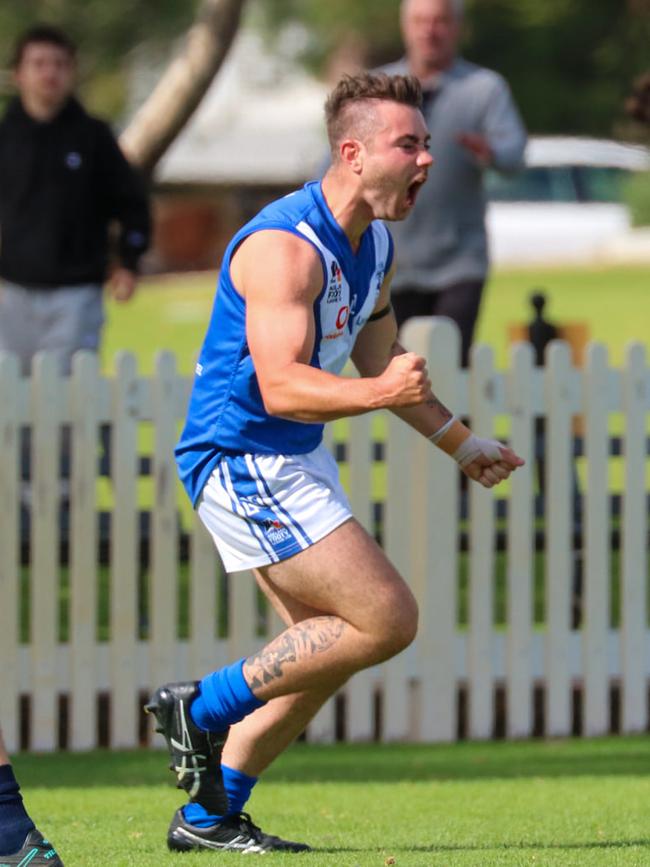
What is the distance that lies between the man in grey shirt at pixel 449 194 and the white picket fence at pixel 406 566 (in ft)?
4.62

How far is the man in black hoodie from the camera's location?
8328 mm

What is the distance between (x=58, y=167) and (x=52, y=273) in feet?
1.69

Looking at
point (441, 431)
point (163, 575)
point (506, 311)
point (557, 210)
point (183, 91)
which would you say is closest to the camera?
point (441, 431)

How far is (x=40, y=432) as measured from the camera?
7020 millimetres

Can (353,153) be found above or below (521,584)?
above

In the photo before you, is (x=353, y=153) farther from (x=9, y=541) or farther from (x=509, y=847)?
(x=9, y=541)

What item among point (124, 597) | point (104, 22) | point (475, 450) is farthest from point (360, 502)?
point (104, 22)

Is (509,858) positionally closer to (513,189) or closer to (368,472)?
(368,472)

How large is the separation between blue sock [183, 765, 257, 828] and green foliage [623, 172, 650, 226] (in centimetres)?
2785

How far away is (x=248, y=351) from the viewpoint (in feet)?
15.3

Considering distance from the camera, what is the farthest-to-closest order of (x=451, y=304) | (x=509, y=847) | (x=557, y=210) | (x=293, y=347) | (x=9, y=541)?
(x=557, y=210) → (x=451, y=304) → (x=9, y=541) → (x=509, y=847) → (x=293, y=347)

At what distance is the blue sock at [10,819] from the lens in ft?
13.5

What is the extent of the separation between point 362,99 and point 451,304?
3.95 m

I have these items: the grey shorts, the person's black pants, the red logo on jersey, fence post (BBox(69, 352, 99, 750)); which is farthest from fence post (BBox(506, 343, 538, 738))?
the red logo on jersey
